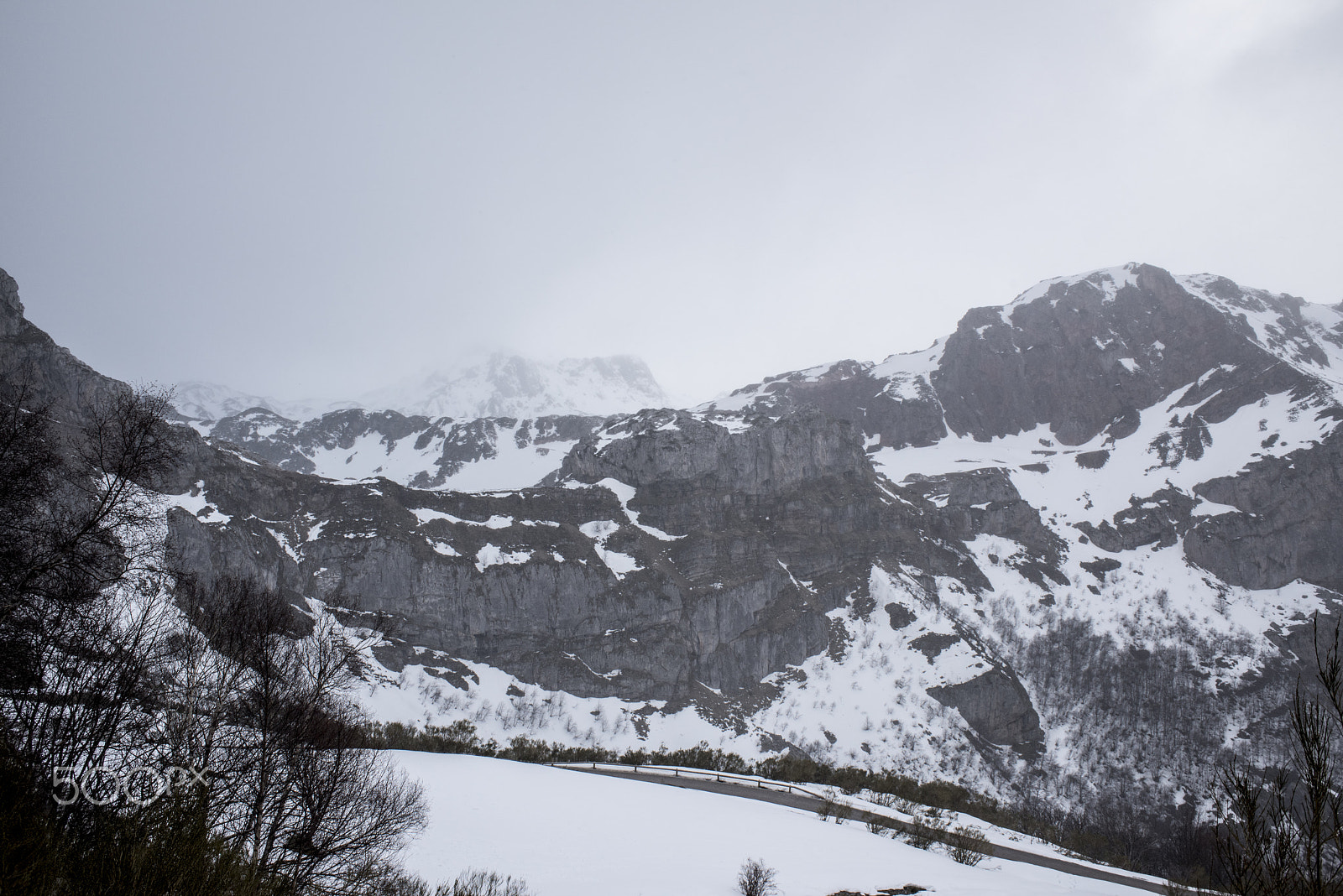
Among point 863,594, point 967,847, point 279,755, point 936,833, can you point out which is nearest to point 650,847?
point 279,755

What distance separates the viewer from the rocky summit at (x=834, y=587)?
101m

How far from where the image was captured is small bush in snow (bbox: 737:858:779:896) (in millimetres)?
16562

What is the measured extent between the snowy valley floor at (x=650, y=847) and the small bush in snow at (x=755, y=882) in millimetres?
379

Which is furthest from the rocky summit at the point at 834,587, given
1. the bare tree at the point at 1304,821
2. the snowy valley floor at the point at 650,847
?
the bare tree at the point at 1304,821

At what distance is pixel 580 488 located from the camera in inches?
5709

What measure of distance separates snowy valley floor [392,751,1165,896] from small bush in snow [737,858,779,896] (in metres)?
0.38

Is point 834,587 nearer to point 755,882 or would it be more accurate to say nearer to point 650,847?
point 650,847

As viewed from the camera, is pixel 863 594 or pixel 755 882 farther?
pixel 863 594

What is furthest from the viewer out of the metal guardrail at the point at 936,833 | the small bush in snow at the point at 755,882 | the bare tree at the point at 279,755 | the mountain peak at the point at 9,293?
the mountain peak at the point at 9,293

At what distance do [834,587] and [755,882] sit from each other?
124660 millimetres

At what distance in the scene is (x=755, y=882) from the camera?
54.9 feet

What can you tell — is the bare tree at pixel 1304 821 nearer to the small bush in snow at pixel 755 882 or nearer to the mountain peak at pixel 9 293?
the small bush in snow at pixel 755 882

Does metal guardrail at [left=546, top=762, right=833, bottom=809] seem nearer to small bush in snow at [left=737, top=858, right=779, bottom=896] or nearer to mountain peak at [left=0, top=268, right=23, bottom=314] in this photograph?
small bush in snow at [left=737, top=858, right=779, bottom=896]

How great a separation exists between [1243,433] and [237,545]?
221 metres
